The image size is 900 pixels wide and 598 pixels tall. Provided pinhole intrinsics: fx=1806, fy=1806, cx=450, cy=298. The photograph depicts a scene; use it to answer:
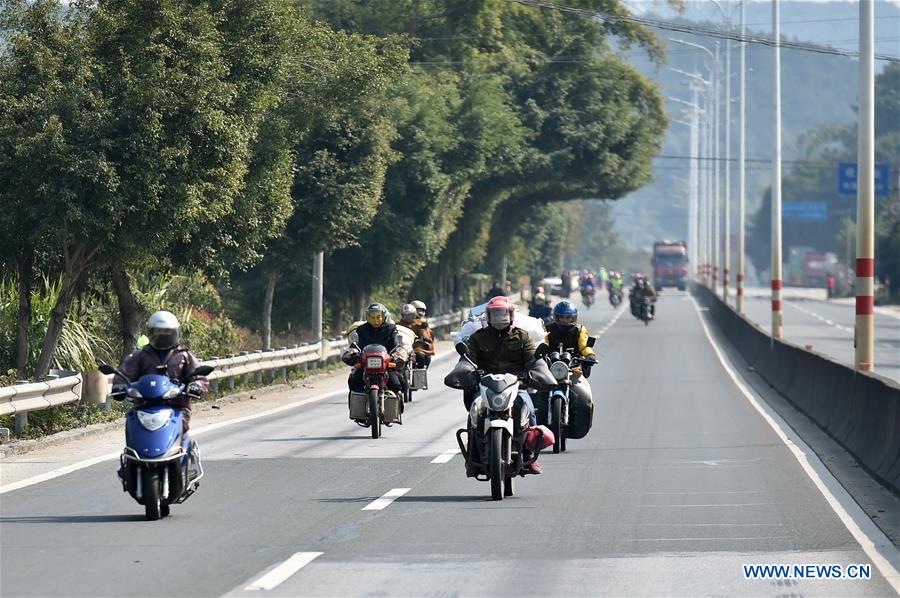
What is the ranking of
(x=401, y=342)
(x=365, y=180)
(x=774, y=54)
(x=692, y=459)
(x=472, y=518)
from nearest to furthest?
(x=472, y=518) → (x=692, y=459) → (x=401, y=342) → (x=365, y=180) → (x=774, y=54)

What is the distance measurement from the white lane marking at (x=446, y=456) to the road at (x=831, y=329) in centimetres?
2384

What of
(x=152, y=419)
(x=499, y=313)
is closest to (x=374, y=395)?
(x=499, y=313)

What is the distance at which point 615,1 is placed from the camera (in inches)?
2815

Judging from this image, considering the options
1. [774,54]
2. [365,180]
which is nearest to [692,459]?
[365,180]

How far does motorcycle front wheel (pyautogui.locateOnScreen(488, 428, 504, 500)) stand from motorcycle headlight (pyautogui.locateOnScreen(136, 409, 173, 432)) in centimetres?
286

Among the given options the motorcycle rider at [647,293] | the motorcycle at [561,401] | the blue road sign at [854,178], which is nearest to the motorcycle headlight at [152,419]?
the motorcycle at [561,401]

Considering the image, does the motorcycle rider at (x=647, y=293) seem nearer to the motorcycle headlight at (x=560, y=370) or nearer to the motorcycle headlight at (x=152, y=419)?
the motorcycle headlight at (x=560, y=370)

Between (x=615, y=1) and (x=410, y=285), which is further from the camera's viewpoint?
(x=615, y=1)

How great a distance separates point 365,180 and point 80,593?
29.9m

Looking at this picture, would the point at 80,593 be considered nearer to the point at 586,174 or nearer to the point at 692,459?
the point at 692,459

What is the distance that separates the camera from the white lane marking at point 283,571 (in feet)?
34.4

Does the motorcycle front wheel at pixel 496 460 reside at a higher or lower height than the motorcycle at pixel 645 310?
higher

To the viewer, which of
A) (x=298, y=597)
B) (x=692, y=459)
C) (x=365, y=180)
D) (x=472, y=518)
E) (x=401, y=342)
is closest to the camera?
(x=298, y=597)

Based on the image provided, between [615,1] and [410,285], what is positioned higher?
[615,1]
